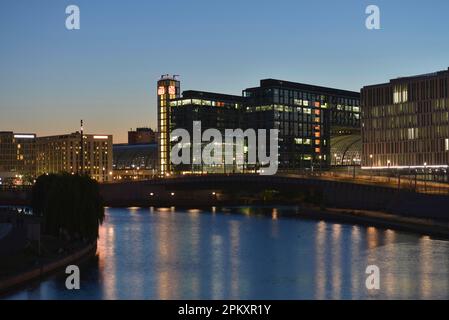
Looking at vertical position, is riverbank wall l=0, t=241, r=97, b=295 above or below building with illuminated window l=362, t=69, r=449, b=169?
below

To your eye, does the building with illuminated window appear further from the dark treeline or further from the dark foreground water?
the dark treeline

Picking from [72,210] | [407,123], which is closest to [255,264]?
[72,210]

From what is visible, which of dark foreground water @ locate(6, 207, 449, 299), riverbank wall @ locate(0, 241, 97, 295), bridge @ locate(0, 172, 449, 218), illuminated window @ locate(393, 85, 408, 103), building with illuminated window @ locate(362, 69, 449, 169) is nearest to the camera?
riverbank wall @ locate(0, 241, 97, 295)

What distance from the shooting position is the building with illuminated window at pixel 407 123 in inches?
5497

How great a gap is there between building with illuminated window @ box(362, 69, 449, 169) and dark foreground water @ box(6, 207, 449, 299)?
62561 mm

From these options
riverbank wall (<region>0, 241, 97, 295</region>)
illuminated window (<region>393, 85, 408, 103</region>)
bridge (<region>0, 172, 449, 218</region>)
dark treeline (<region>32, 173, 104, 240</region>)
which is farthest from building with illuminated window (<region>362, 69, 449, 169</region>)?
riverbank wall (<region>0, 241, 97, 295</region>)

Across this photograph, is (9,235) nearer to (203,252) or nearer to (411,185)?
(203,252)

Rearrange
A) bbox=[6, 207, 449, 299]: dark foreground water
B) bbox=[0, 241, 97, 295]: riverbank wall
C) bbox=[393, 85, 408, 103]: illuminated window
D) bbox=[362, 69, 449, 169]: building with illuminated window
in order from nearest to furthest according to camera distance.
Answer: bbox=[0, 241, 97, 295]: riverbank wall < bbox=[6, 207, 449, 299]: dark foreground water < bbox=[362, 69, 449, 169]: building with illuminated window < bbox=[393, 85, 408, 103]: illuminated window

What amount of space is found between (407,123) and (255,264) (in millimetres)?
100393

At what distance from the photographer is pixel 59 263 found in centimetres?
4697

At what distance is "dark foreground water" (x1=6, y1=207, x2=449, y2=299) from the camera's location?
4166 cm

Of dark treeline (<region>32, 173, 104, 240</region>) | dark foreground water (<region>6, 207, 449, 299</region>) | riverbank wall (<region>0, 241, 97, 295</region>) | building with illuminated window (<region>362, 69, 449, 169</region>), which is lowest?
dark foreground water (<region>6, 207, 449, 299</region>)

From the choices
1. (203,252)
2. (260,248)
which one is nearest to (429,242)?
(260,248)

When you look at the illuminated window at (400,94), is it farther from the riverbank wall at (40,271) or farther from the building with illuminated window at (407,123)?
the riverbank wall at (40,271)
